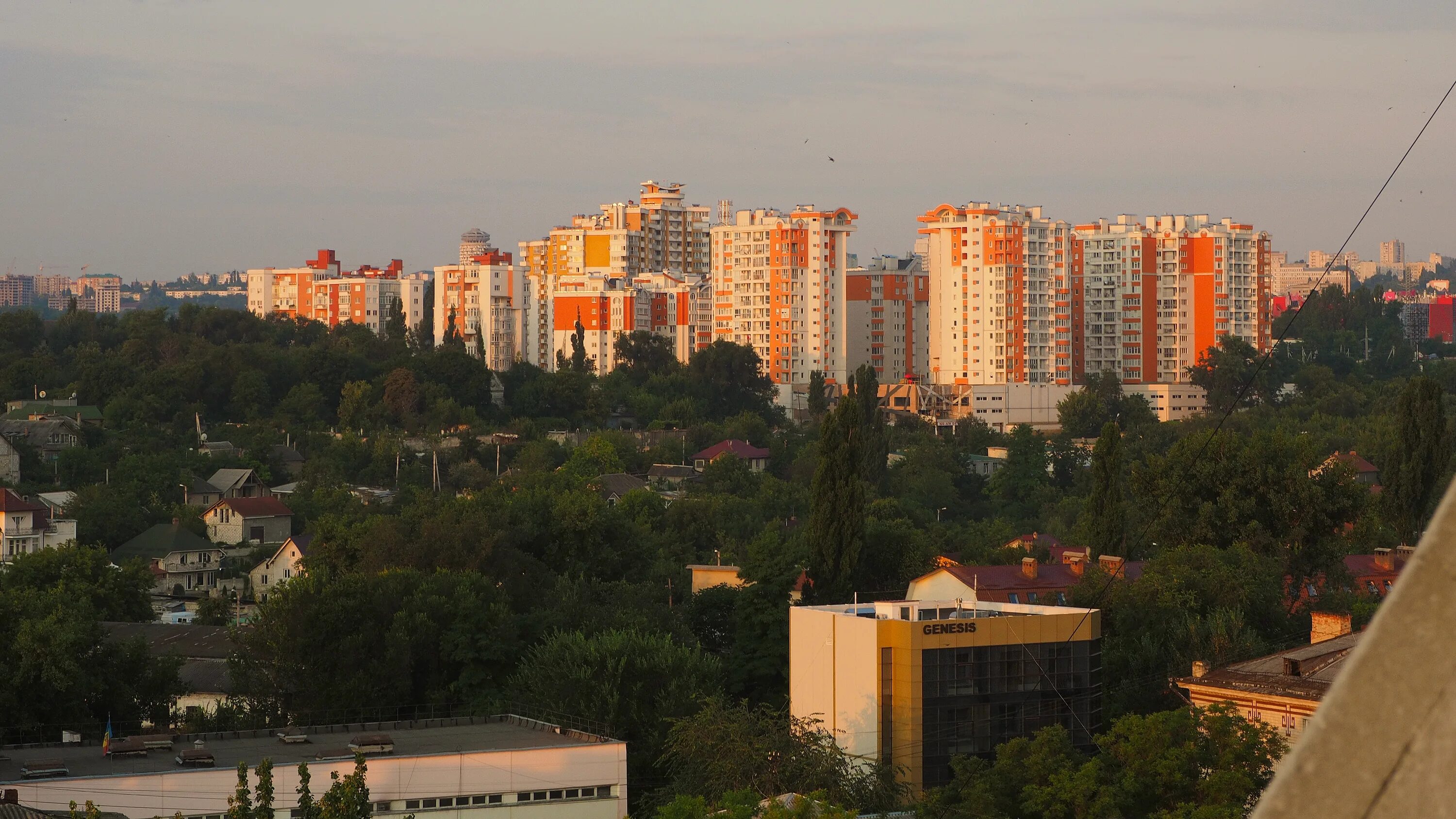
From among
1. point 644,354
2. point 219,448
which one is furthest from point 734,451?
point 219,448

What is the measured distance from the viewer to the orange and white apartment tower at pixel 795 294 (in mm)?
69750

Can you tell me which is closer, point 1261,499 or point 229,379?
point 1261,499

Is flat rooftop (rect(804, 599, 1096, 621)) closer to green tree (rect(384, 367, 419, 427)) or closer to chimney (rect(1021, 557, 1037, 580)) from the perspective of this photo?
chimney (rect(1021, 557, 1037, 580))

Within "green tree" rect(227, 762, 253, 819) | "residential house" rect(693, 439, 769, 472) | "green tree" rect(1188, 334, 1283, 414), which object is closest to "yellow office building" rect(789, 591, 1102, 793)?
"green tree" rect(227, 762, 253, 819)

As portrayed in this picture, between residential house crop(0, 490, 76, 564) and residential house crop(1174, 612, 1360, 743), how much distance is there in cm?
2626

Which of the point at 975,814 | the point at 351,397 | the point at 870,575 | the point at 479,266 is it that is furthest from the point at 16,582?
the point at 479,266

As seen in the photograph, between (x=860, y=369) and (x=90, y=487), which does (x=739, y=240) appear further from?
(x=90, y=487)

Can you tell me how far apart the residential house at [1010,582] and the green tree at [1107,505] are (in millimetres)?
1411

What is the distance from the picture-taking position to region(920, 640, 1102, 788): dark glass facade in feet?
55.5

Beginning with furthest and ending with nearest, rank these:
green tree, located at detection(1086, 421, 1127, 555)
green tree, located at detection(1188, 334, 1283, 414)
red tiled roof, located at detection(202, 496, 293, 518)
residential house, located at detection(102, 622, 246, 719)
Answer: green tree, located at detection(1188, 334, 1283, 414), red tiled roof, located at detection(202, 496, 293, 518), green tree, located at detection(1086, 421, 1127, 555), residential house, located at detection(102, 622, 246, 719)

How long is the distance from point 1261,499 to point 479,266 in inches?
2282

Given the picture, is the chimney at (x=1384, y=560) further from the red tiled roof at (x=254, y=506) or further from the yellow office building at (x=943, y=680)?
the red tiled roof at (x=254, y=506)

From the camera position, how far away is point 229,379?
179 ft

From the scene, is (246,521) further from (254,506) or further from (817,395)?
(817,395)
